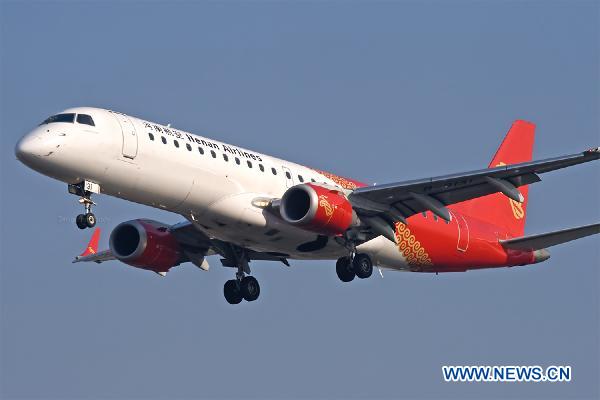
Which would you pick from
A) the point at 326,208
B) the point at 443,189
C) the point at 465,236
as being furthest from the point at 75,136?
the point at 465,236

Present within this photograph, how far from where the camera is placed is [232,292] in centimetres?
5184

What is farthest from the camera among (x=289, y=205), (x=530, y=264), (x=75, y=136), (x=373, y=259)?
(x=530, y=264)

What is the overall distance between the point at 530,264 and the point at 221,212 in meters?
15.1

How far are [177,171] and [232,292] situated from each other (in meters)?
8.60

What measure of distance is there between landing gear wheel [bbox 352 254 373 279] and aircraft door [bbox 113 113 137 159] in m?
9.67

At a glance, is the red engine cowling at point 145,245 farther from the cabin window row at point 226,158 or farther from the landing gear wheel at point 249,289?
the cabin window row at point 226,158

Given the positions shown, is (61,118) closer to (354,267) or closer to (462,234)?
(354,267)

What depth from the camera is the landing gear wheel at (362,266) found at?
1918 inches

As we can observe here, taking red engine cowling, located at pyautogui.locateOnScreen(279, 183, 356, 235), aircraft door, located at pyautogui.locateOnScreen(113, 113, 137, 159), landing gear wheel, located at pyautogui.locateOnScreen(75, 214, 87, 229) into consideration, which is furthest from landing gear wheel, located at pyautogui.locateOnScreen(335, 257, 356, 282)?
landing gear wheel, located at pyautogui.locateOnScreen(75, 214, 87, 229)

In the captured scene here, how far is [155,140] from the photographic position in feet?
146

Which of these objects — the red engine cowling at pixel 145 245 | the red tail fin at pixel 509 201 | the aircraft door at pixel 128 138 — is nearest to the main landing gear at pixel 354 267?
the red engine cowling at pixel 145 245

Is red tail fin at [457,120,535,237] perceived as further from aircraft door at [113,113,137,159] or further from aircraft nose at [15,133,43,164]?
aircraft nose at [15,133,43,164]

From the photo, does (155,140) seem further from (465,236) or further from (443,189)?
(465,236)

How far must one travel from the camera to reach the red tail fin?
5516 centimetres
